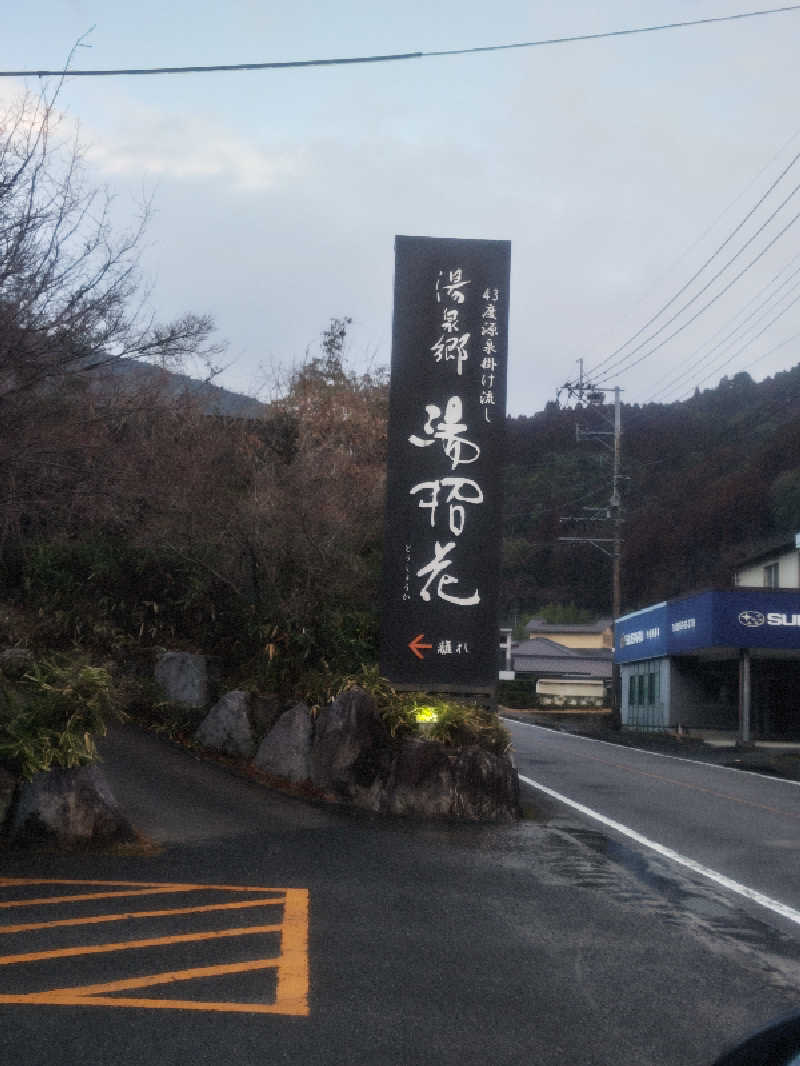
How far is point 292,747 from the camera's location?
44.9 feet

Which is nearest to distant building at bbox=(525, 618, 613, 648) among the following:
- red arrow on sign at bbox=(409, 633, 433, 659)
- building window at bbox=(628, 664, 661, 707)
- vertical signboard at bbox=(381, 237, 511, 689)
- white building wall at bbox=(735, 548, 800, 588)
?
building window at bbox=(628, 664, 661, 707)

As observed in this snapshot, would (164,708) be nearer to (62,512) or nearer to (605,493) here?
(62,512)

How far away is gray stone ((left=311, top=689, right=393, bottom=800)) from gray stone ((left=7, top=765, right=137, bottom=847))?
3.18 meters

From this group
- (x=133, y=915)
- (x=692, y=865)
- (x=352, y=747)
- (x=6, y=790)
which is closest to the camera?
(x=133, y=915)

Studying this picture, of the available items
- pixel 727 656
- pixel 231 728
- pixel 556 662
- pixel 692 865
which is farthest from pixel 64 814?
pixel 556 662

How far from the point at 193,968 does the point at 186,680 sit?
9.09 metres

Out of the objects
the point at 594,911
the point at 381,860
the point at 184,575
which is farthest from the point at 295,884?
the point at 184,575

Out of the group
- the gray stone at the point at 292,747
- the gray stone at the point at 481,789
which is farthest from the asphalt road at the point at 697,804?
the gray stone at the point at 292,747

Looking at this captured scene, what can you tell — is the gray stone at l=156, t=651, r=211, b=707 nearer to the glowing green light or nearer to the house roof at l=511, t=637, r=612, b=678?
the glowing green light

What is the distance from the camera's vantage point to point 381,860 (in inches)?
396

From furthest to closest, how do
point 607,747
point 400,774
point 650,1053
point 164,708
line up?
1. point 607,747
2. point 164,708
3. point 400,774
4. point 650,1053

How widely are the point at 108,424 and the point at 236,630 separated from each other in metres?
5.60

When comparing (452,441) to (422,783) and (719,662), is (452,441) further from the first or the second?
(719,662)

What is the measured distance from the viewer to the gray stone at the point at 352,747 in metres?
12.9
